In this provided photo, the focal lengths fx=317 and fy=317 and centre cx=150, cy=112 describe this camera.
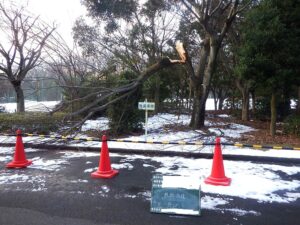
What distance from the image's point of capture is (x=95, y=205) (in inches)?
184

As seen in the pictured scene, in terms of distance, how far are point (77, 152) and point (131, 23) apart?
10999 mm

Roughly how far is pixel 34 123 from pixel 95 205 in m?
7.24

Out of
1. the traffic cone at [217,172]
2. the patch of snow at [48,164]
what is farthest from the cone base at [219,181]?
the patch of snow at [48,164]

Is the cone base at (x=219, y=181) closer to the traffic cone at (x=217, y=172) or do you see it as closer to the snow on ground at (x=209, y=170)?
the traffic cone at (x=217, y=172)

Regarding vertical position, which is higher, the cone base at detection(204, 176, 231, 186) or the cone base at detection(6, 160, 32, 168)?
the cone base at detection(204, 176, 231, 186)

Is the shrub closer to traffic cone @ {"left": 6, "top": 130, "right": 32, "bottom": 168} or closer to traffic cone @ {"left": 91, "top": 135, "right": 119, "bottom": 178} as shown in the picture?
traffic cone @ {"left": 91, "top": 135, "right": 119, "bottom": 178}

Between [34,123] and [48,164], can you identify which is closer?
[48,164]

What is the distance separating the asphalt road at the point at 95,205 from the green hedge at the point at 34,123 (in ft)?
13.8

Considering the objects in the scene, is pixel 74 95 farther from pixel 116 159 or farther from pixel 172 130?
pixel 116 159

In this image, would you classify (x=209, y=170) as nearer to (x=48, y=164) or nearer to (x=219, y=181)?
(x=219, y=181)

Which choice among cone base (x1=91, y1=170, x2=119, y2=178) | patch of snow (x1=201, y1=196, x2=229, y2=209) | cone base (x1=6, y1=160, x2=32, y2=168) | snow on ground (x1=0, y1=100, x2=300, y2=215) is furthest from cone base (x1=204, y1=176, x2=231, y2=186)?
cone base (x1=6, y1=160, x2=32, y2=168)

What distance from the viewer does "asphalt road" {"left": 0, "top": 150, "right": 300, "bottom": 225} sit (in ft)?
13.5

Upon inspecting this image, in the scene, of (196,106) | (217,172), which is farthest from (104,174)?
(196,106)

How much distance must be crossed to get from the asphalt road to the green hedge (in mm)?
4218
